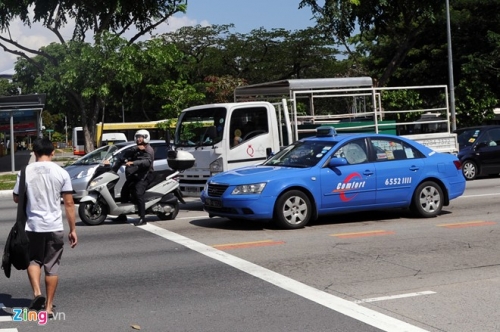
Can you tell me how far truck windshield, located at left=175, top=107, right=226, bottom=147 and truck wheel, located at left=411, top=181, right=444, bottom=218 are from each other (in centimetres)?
426

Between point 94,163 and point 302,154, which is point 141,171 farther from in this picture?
point 94,163

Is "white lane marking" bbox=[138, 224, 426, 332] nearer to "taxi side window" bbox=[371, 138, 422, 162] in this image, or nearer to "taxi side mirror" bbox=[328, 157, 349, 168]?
"taxi side mirror" bbox=[328, 157, 349, 168]

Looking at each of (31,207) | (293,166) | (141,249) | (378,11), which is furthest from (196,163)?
(378,11)

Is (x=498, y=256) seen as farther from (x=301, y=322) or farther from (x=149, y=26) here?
(x=149, y=26)

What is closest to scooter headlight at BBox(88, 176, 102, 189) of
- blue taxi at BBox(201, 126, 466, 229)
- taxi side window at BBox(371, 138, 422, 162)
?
blue taxi at BBox(201, 126, 466, 229)

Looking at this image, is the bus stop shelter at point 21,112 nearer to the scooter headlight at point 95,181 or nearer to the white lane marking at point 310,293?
the scooter headlight at point 95,181

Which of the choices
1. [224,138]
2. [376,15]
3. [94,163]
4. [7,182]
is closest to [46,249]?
[224,138]

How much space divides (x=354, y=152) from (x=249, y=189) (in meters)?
2.09

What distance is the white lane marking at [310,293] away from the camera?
673 centimetres

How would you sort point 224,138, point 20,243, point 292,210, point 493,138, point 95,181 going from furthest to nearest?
point 493,138, point 224,138, point 95,181, point 292,210, point 20,243

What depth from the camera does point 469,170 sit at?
73.9 ft

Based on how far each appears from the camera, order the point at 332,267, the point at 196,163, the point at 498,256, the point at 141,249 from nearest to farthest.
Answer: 1. the point at 332,267
2. the point at 498,256
3. the point at 141,249
4. the point at 196,163

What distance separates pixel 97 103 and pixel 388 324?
29.4m

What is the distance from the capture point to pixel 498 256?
9867 millimetres
